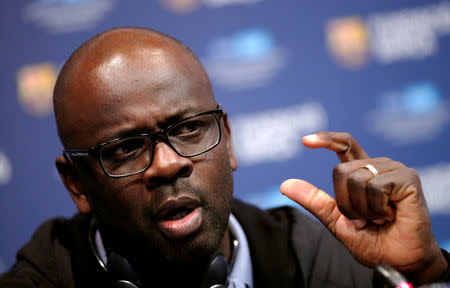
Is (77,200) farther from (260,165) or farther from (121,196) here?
(260,165)

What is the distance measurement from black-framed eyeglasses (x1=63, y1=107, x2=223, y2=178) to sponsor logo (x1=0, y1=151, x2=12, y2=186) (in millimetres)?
1112

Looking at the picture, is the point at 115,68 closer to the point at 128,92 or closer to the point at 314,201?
the point at 128,92

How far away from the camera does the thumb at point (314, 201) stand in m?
1.14

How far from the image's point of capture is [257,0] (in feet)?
6.81

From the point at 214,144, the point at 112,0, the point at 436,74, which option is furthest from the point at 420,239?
the point at 112,0

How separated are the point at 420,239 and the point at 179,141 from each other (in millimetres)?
656

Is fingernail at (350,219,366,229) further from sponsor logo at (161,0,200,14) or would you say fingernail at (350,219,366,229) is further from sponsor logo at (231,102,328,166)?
sponsor logo at (161,0,200,14)

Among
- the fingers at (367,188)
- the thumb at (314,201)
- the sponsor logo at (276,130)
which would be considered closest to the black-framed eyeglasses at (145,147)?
the thumb at (314,201)

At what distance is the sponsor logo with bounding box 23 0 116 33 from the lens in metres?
2.10

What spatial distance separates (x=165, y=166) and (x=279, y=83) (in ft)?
3.68

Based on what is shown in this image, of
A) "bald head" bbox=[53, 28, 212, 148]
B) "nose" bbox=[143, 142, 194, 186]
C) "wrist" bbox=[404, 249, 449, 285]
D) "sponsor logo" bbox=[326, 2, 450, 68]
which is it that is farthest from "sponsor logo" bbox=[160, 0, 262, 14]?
"wrist" bbox=[404, 249, 449, 285]

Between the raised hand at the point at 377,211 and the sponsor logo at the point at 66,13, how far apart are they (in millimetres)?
1451

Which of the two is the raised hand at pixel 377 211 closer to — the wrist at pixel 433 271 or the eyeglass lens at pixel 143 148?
the wrist at pixel 433 271

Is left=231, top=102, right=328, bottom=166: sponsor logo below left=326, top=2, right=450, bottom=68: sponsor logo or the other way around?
below
